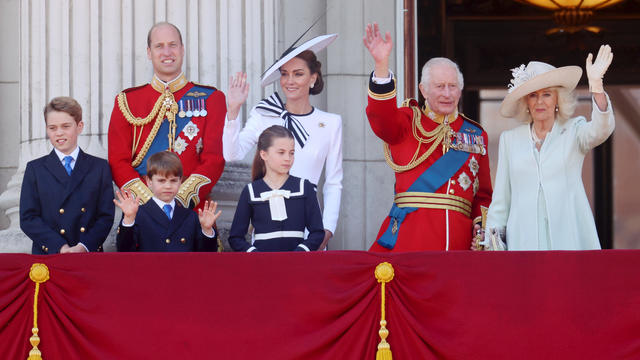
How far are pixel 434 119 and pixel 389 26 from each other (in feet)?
7.04

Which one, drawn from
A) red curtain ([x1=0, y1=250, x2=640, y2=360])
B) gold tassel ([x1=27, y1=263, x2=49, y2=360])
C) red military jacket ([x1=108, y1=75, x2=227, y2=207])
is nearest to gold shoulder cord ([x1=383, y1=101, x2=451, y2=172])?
red military jacket ([x1=108, y1=75, x2=227, y2=207])

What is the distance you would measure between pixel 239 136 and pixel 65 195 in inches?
39.6

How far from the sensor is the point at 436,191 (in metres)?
6.42

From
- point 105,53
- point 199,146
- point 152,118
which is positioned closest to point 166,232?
point 199,146

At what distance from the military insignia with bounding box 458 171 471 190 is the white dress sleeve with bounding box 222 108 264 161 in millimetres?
1066

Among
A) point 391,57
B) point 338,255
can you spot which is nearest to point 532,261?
point 338,255

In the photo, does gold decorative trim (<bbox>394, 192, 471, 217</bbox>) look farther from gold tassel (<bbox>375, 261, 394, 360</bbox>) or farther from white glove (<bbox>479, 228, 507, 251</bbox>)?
gold tassel (<bbox>375, 261, 394, 360</bbox>)

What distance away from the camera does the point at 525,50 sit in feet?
36.0

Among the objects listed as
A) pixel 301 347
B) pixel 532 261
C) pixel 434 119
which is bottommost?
pixel 301 347

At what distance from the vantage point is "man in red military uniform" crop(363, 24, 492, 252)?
636 cm

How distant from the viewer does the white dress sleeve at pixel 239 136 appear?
6410 millimetres

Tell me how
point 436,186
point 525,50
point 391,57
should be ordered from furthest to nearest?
point 525,50 < point 391,57 < point 436,186

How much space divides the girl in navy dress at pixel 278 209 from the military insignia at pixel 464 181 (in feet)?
2.46

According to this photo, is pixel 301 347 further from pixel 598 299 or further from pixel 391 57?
pixel 391 57
